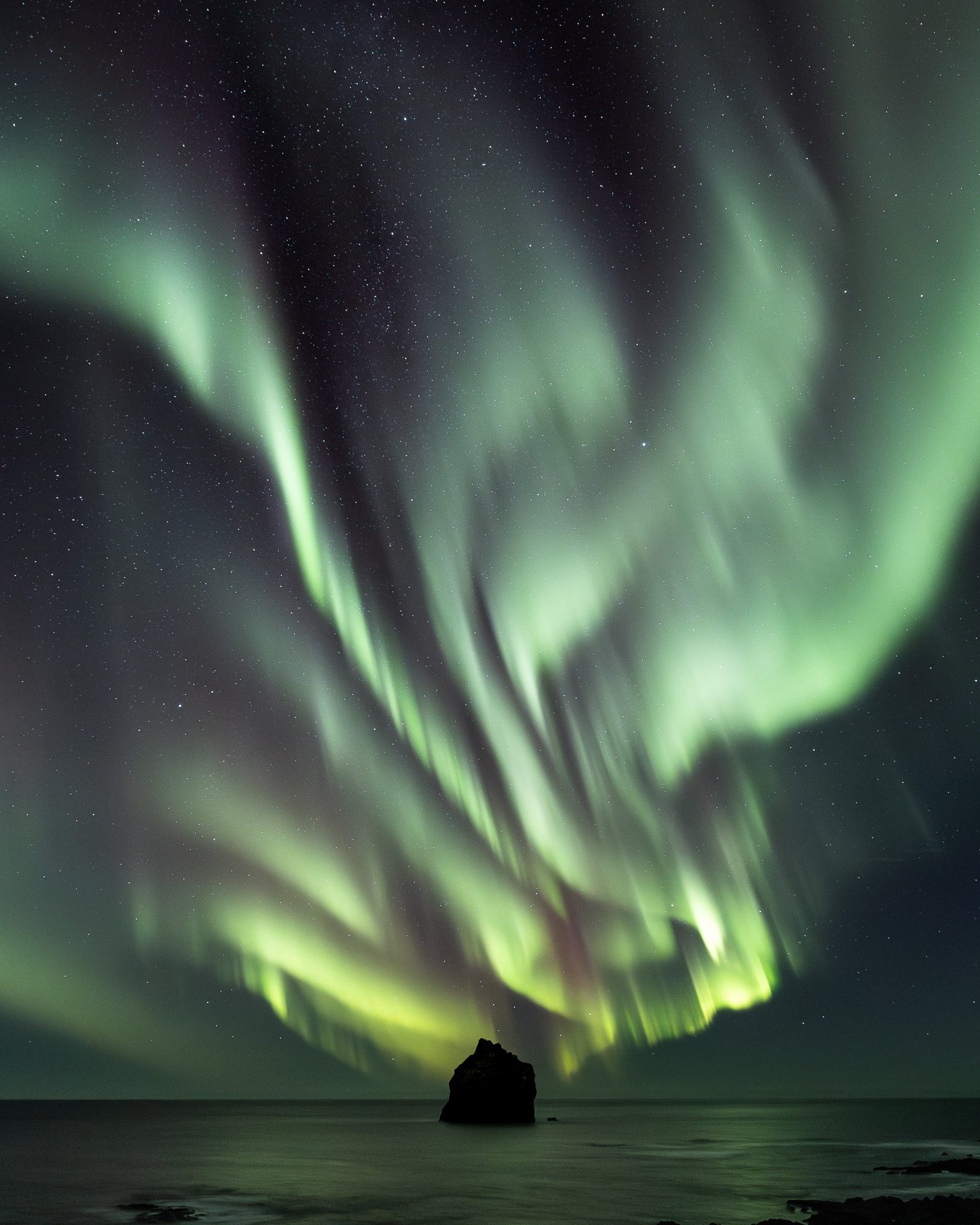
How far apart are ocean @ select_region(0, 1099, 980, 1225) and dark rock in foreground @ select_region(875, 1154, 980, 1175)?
67.1 inches

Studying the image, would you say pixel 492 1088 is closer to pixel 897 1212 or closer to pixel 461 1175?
pixel 461 1175

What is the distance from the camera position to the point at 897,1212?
34531mm

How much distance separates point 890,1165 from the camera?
67.4 metres

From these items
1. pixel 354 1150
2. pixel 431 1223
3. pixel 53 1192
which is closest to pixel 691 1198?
pixel 431 1223

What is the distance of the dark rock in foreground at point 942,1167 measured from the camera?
5887cm

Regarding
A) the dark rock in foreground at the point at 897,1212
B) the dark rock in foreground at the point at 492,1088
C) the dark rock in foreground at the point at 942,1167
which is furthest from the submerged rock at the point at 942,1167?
the dark rock in foreground at the point at 492,1088

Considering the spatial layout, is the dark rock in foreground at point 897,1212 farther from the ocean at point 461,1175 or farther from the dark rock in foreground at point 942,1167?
the dark rock in foreground at point 942,1167

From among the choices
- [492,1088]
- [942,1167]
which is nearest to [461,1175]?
[942,1167]

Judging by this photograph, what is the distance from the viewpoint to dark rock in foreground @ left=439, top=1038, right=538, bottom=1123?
5517 inches

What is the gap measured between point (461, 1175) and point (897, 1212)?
118ft

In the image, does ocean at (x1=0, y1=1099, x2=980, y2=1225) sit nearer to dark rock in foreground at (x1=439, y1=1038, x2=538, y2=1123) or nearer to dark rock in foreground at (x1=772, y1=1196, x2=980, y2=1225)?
dark rock in foreground at (x1=772, y1=1196, x2=980, y2=1225)

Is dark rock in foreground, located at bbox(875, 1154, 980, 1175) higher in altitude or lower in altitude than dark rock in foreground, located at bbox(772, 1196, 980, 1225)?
lower

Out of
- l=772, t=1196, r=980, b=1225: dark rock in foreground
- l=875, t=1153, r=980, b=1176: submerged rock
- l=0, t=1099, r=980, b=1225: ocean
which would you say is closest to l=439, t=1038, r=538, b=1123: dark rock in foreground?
l=0, t=1099, r=980, b=1225: ocean

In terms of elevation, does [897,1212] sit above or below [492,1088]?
above
